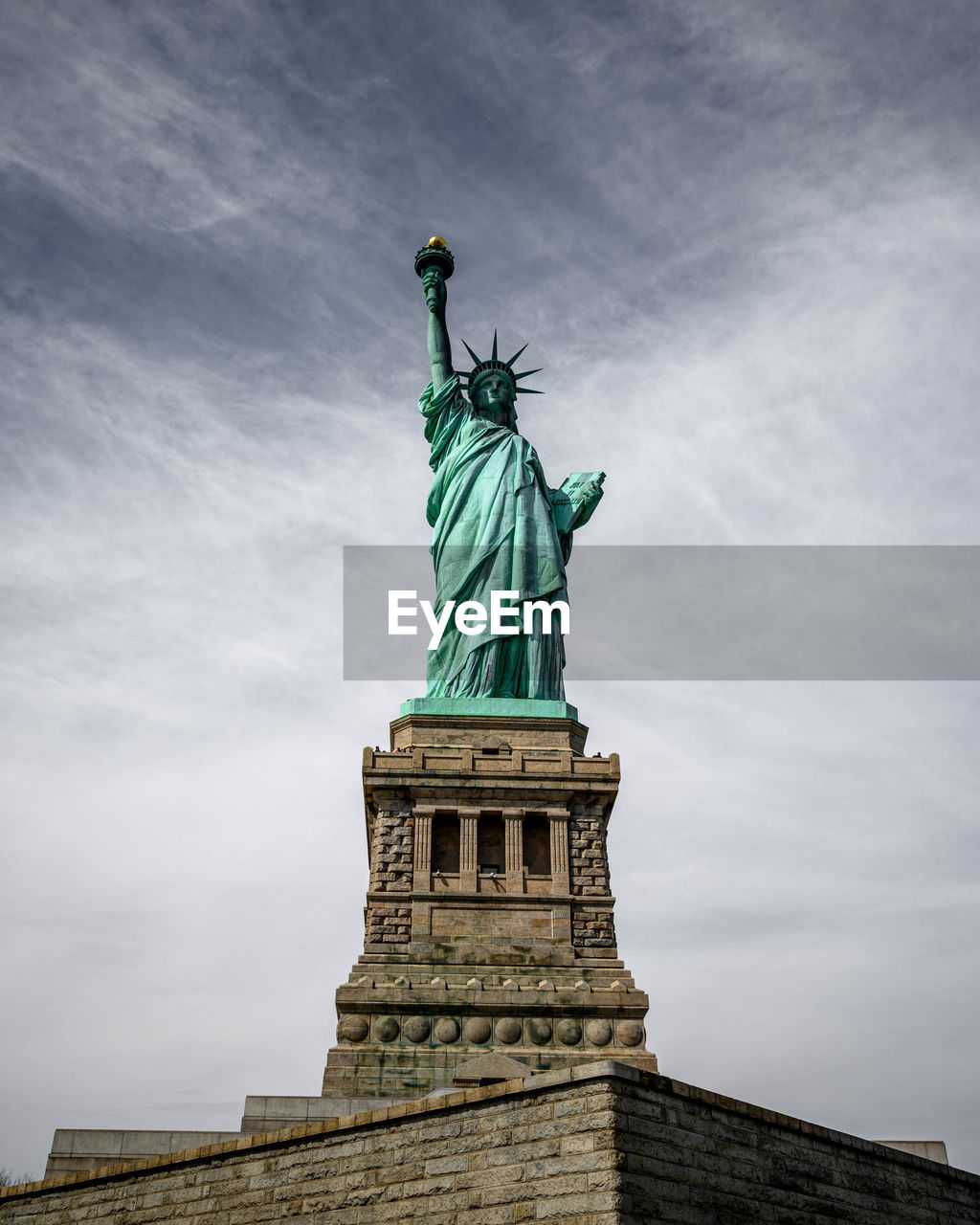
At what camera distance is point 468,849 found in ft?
75.4

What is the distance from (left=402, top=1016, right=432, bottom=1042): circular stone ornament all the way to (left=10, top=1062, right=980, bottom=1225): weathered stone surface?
728 centimetres

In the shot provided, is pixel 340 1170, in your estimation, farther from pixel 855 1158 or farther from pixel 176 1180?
pixel 855 1158

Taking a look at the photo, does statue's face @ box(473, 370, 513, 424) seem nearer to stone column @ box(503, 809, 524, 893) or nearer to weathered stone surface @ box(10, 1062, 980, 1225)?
stone column @ box(503, 809, 524, 893)

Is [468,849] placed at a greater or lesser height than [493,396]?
lesser

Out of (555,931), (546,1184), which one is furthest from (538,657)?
(546,1184)

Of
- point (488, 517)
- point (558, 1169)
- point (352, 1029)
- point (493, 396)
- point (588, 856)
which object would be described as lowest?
point (558, 1169)

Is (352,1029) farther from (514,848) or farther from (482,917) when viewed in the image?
(514,848)

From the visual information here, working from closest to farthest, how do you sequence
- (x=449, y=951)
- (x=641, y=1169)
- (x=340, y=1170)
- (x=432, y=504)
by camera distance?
(x=641, y=1169)
(x=340, y=1170)
(x=449, y=951)
(x=432, y=504)

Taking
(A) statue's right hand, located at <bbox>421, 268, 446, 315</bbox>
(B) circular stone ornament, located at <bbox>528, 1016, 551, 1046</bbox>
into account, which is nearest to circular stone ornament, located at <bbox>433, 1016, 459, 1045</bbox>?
(B) circular stone ornament, located at <bbox>528, 1016, 551, 1046</bbox>

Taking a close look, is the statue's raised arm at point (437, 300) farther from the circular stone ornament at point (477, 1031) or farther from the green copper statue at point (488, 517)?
the circular stone ornament at point (477, 1031)

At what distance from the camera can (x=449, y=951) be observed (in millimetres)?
21484

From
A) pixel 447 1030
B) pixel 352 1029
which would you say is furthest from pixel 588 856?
pixel 352 1029

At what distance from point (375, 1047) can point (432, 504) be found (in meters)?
13.7

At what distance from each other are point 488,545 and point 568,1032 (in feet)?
37.1
